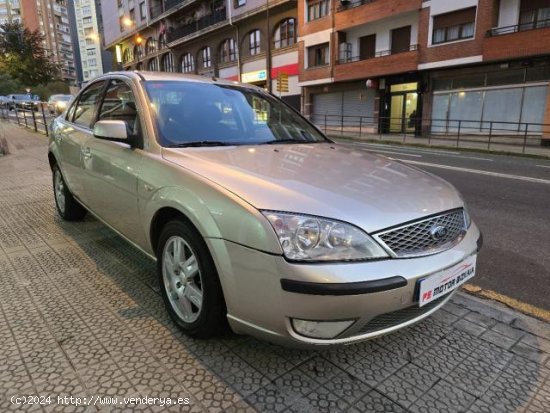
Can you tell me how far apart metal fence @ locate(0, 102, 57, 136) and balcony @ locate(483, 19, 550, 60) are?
1829cm

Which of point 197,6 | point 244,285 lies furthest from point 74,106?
point 197,6

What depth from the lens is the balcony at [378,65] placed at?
21.4 m

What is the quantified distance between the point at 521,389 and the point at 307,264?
51.0 inches

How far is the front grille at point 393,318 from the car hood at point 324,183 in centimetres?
42

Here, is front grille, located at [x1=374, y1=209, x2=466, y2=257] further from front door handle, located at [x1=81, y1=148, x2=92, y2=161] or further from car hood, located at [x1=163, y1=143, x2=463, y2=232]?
front door handle, located at [x1=81, y1=148, x2=92, y2=161]

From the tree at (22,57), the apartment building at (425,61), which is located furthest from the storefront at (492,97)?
the tree at (22,57)

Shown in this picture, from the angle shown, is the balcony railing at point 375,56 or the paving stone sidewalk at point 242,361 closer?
the paving stone sidewalk at point 242,361

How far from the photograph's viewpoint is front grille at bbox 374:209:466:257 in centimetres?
204

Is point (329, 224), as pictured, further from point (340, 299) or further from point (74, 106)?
point (74, 106)

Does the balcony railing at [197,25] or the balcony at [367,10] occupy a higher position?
the balcony railing at [197,25]

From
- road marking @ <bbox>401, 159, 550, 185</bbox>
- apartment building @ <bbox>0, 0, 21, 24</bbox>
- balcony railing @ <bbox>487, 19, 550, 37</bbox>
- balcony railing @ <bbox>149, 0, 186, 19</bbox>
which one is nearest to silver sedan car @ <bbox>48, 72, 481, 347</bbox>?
road marking @ <bbox>401, 159, 550, 185</bbox>

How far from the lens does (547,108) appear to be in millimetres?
17453

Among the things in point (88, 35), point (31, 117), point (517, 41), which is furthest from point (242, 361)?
point (88, 35)

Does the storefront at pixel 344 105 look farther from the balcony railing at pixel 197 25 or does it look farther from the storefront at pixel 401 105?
the balcony railing at pixel 197 25
